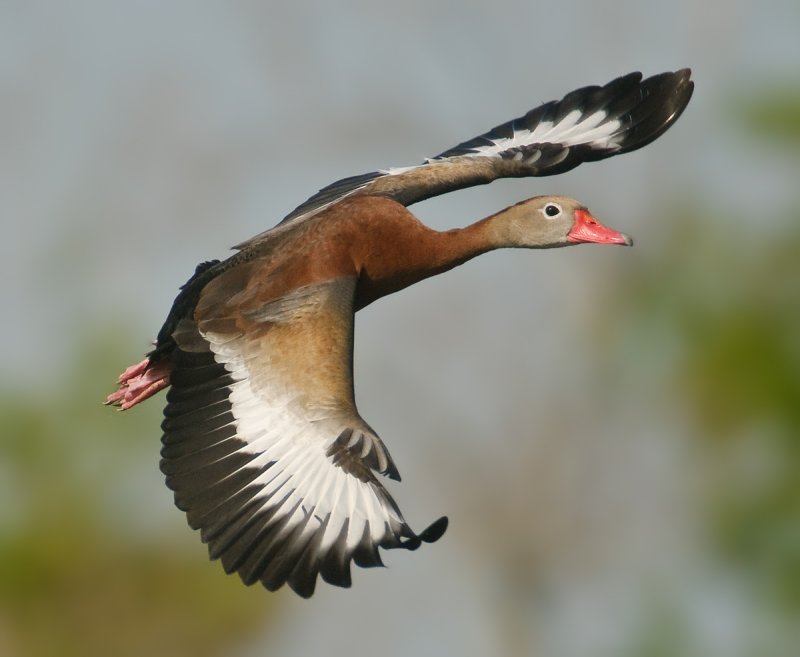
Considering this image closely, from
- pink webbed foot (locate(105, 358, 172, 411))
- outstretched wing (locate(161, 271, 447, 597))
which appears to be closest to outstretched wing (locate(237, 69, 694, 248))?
pink webbed foot (locate(105, 358, 172, 411))

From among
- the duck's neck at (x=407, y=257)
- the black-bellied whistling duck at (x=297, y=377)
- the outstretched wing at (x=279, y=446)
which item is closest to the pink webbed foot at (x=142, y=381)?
the black-bellied whistling duck at (x=297, y=377)

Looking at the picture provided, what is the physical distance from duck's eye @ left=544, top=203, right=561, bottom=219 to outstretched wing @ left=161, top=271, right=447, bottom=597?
1.69 meters

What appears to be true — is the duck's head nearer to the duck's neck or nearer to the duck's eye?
the duck's eye

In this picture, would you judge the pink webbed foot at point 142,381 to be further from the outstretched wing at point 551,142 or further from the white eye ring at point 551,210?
the white eye ring at point 551,210

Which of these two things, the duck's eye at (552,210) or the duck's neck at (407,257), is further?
the duck's eye at (552,210)

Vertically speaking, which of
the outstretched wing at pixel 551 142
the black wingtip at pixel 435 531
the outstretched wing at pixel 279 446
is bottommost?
the black wingtip at pixel 435 531

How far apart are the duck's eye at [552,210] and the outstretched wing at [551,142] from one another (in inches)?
22.7

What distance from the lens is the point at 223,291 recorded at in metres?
8.39

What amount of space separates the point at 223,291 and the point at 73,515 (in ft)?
30.4

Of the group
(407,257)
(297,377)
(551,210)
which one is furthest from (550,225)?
(297,377)

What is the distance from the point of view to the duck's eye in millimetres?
9516

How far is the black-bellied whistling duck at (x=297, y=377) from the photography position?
296 inches

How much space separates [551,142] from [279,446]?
353 cm

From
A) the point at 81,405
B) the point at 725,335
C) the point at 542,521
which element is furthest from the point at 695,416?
the point at 81,405
